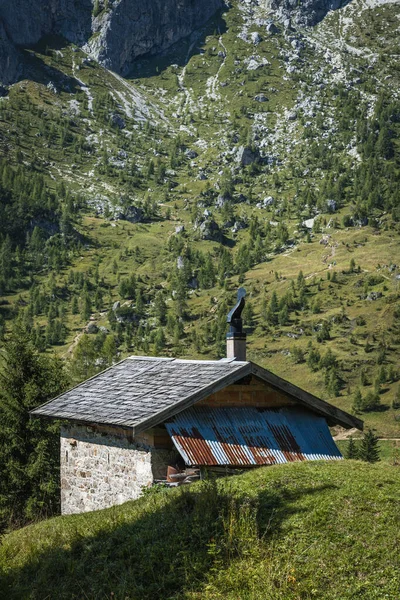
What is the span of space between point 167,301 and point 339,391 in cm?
5971

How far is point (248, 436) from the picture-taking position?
17016 millimetres

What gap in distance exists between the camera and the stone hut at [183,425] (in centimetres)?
1620

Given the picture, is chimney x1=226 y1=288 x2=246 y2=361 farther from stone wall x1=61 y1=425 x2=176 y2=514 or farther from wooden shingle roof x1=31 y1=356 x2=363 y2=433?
stone wall x1=61 y1=425 x2=176 y2=514

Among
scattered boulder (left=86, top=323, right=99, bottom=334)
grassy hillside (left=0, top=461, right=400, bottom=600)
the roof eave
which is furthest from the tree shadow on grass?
scattered boulder (left=86, top=323, right=99, bottom=334)

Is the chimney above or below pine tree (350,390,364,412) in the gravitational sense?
above

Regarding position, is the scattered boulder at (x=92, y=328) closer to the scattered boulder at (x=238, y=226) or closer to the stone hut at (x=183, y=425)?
the scattered boulder at (x=238, y=226)

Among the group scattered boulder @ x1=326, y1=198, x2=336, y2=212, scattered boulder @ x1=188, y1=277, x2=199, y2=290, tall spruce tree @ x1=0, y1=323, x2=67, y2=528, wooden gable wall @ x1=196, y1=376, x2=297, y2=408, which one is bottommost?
tall spruce tree @ x1=0, y1=323, x2=67, y2=528

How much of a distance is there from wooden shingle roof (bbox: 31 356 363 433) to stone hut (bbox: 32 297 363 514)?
0.03m

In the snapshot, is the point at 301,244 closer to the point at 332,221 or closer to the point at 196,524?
the point at 332,221

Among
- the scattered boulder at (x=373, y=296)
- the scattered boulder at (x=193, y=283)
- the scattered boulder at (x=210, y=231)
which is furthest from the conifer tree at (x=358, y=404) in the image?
the scattered boulder at (x=210, y=231)

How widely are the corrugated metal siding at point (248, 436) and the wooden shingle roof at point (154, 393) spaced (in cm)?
43

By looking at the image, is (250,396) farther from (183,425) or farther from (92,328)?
(92,328)

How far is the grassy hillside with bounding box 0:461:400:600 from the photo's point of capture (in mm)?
9039

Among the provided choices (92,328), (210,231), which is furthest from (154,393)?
(210,231)
